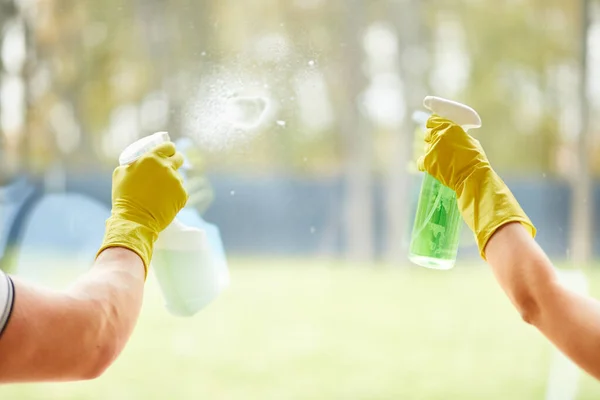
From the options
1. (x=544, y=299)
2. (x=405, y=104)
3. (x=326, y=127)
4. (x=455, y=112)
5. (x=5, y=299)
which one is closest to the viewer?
(x=5, y=299)

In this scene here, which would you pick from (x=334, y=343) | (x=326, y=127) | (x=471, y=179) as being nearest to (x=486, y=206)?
(x=471, y=179)

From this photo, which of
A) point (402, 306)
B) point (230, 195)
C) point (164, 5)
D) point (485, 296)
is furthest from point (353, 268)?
point (164, 5)

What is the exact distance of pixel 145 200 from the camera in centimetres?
90

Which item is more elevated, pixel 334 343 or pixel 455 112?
pixel 455 112

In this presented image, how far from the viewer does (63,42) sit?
2035 mm

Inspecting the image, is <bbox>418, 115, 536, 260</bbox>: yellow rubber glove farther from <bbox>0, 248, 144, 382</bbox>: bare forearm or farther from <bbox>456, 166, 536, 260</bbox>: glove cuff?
<bbox>0, 248, 144, 382</bbox>: bare forearm

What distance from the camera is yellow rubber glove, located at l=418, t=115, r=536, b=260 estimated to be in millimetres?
909

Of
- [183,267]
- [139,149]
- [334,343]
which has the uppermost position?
[139,149]

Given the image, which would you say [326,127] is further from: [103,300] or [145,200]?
[103,300]

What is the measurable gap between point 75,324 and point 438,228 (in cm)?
56

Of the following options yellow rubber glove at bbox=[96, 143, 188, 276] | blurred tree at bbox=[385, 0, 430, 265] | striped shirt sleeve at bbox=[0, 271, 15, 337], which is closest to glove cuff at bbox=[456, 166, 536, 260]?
yellow rubber glove at bbox=[96, 143, 188, 276]

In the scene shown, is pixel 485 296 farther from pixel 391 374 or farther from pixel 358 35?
pixel 358 35

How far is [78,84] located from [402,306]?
1.33 meters

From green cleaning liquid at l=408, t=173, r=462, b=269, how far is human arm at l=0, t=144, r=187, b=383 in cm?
38
